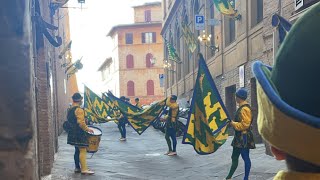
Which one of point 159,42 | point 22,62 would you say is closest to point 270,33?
point 22,62

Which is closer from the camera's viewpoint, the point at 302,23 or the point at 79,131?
the point at 302,23

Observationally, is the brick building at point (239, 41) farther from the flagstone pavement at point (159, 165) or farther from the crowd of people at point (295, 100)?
the crowd of people at point (295, 100)

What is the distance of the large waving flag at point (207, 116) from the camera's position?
7.90 meters

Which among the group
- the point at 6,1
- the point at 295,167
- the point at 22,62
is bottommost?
the point at 295,167

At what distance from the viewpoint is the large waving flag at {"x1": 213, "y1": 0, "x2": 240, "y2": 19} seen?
1471 centimetres

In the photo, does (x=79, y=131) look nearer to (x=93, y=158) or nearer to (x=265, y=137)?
(x=93, y=158)

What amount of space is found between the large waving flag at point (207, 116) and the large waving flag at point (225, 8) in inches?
279

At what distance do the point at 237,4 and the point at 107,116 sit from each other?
7.06m

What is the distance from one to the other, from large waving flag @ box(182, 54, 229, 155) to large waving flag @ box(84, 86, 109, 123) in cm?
999

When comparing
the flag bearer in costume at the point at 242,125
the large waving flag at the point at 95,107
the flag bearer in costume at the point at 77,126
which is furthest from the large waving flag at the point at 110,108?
the flag bearer in costume at the point at 242,125

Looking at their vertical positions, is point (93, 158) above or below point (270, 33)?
below

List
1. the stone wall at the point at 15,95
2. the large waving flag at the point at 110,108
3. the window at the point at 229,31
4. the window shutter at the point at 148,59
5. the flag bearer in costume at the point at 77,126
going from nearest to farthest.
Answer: the stone wall at the point at 15,95, the flag bearer in costume at the point at 77,126, the large waving flag at the point at 110,108, the window at the point at 229,31, the window shutter at the point at 148,59

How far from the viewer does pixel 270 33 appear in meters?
11.9

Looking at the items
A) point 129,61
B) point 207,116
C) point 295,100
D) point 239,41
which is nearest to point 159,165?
point 207,116
